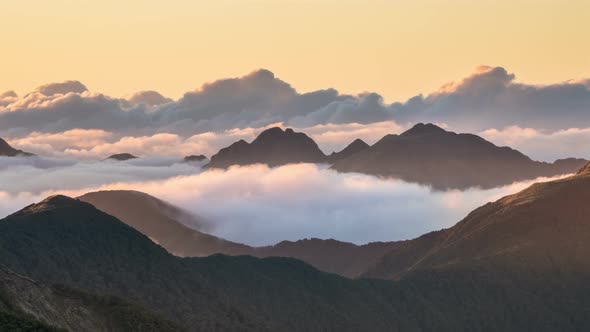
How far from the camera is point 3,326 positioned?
195875 millimetres

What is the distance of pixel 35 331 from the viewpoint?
199000 millimetres

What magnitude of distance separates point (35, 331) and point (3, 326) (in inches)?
225
